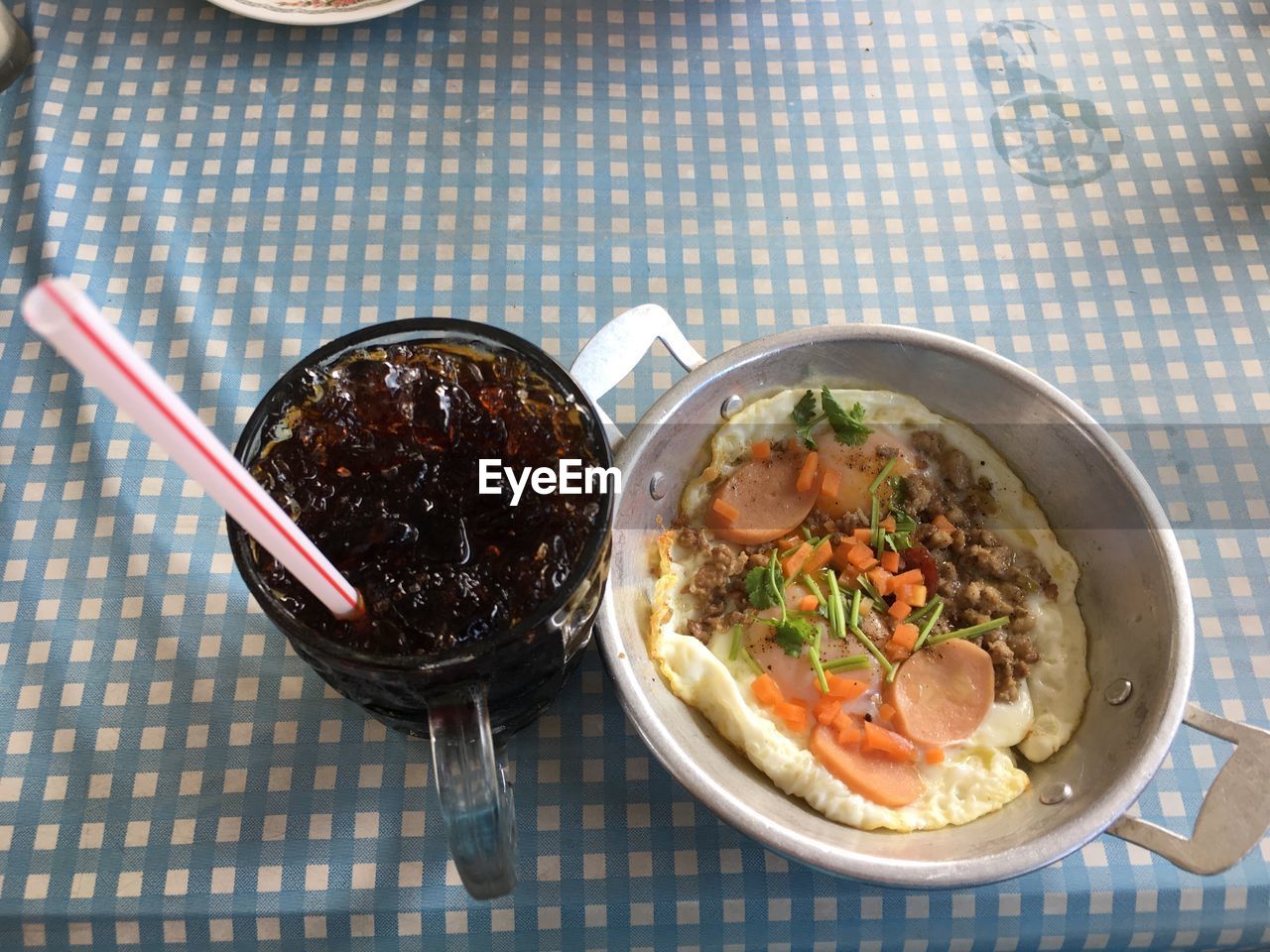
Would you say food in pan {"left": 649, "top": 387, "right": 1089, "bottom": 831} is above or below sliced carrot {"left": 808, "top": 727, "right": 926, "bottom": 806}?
above

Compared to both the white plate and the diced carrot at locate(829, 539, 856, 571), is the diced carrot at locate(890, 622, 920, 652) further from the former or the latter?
the white plate

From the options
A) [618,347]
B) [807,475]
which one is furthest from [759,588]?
[618,347]

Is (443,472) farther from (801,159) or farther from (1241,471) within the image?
(1241,471)

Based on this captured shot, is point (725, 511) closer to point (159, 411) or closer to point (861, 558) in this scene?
point (861, 558)

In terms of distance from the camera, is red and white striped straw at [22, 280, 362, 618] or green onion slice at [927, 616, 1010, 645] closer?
red and white striped straw at [22, 280, 362, 618]

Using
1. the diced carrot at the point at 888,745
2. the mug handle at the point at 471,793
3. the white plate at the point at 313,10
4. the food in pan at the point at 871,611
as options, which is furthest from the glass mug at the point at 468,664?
the white plate at the point at 313,10

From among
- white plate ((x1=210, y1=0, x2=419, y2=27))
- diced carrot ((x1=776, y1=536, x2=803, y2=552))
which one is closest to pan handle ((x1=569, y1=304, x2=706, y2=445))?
diced carrot ((x1=776, y1=536, x2=803, y2=552))

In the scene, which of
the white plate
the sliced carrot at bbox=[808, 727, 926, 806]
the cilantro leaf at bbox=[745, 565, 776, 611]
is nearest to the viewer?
the sliced carrot at bbox=[808, 727, 926, 806]
